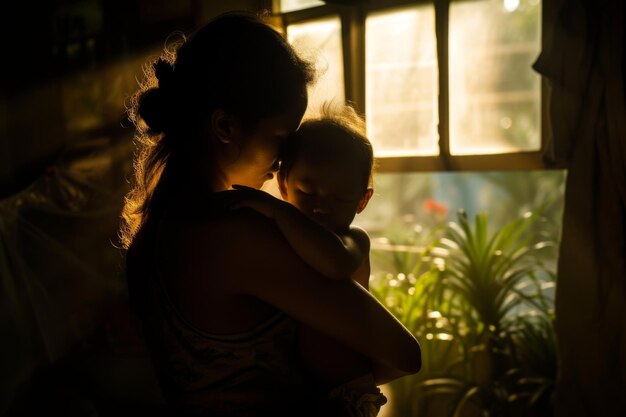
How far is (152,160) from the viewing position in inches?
36.3

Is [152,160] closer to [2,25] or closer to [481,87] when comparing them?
[481,87]

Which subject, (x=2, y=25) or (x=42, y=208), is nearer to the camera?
(x=42, y=208)

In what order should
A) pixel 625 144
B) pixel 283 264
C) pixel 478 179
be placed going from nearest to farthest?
pixel 283 264, pixel 625 144, pixel 478 179

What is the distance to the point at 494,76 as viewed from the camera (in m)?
2.40

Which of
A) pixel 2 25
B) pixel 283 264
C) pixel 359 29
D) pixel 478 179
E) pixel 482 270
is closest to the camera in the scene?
pixel 283 264

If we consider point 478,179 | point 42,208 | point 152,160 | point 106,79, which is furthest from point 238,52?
point 478,179

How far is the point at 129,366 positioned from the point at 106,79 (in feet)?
4.85

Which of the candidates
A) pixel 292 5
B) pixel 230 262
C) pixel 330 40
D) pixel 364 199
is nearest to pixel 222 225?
pixel 230 262

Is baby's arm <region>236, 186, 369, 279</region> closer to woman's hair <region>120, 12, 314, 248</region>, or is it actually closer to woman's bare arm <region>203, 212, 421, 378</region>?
woman's bare arm <region>203, 212, 421, 378</region>

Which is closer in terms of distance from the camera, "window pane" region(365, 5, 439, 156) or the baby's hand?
the baby's hand

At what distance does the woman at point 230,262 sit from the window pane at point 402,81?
1.84m

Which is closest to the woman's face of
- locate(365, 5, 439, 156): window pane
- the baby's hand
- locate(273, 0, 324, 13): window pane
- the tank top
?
the baby's hand

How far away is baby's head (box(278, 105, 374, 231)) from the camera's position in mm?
985

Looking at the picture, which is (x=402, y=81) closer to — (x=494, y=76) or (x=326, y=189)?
(x=494, y=76)
